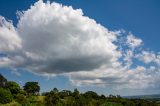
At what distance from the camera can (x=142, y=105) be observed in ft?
581

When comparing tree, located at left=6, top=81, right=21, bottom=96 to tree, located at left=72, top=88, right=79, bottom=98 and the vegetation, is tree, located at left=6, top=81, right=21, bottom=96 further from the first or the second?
tree, located at left=72, top=88, right=79, bottom=98

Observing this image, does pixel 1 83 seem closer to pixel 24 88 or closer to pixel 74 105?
pixel 24 88

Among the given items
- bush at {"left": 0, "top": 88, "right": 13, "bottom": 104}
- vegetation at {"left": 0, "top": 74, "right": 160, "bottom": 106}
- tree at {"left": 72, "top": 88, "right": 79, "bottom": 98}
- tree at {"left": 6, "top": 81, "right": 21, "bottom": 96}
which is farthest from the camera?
tree at {"left": 72, "top": 88, "right": 79, "bottom": 98}

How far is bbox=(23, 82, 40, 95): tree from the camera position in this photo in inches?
7052

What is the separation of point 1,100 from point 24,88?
4154 centimetres

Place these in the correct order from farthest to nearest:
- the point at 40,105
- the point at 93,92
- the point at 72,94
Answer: the point at 93,92, the point at 72,94, the point at 40,105

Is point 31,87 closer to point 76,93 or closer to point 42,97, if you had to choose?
point 42,97

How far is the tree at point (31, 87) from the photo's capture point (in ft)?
588

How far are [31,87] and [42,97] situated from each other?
80.8ft

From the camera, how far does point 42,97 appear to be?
514 ft

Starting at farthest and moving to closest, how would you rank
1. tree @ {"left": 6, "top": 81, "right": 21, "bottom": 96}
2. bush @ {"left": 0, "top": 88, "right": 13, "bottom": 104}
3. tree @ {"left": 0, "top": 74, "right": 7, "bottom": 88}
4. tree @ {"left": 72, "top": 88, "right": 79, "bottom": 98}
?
tree @ {"left": 0, "top": 74, "right": 7, "bottom": 88} → tree @ {"left": 72, "top": 88, "right": 79, "bottom": 98} → tree @ {"left": 6, "top": 81, "right": 21, "bottom": 96} → bush @ {"left": 0, "top": 88, "right": 13, "bottom": 104}

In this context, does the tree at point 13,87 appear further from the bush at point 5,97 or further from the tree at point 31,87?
the bush at point 5,97

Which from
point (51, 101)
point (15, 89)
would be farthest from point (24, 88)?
point (51, 101)

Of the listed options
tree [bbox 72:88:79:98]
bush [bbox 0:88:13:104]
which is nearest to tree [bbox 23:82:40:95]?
tree [bbox 72:88:79:98]
